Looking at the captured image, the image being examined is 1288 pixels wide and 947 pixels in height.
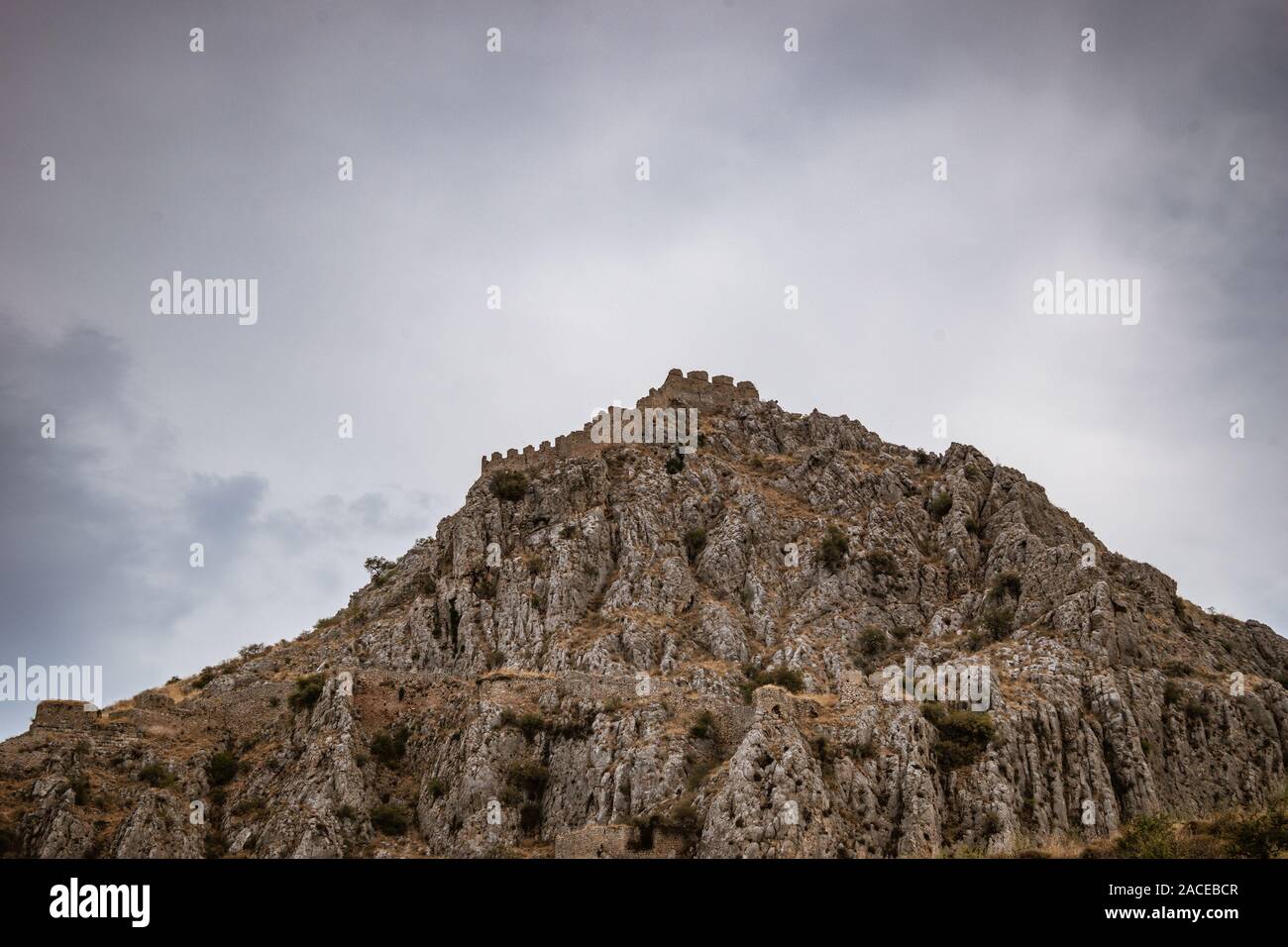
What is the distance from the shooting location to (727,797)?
41.9m

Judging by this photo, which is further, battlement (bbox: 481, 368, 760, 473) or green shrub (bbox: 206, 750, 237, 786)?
battlement (bbox: 481, 368, 760, 473)

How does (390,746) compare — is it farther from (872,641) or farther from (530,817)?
(872,641)

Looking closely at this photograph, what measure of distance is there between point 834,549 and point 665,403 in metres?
26.4

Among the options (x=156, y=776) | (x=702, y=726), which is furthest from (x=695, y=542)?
(x=156, y=776)

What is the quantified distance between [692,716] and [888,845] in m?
11.2

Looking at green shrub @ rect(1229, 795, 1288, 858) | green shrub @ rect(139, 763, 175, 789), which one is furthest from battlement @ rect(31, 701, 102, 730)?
green shrub @ rect(1229, 795, 1288, 858)

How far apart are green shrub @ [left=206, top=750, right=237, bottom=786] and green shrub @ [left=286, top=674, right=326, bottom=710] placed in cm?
446

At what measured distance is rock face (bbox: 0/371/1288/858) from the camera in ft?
148

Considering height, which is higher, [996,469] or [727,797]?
[996,469]

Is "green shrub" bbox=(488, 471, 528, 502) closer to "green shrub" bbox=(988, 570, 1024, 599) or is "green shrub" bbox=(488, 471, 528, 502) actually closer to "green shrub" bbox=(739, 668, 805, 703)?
"green shrub" bbox=(739, 668, 805, 703)

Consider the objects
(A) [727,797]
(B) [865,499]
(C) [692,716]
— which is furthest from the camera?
(B) [865,499]

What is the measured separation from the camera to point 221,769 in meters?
52.2
